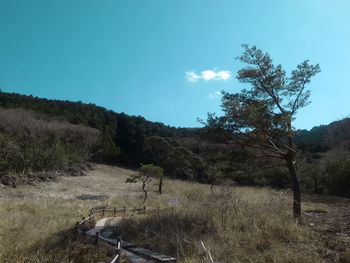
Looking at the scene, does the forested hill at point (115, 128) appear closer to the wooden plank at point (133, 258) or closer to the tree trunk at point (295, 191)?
the tree trunk at point (295, 191)

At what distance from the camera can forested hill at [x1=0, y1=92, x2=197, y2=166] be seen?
63.8 metres

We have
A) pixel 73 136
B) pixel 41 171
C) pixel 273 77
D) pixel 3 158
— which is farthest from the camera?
pixel 73 136

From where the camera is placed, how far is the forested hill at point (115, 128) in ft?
209

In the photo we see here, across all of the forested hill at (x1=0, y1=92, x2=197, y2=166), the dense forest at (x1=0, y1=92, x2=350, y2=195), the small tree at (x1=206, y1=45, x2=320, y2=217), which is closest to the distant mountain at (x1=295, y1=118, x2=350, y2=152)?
the dense forest at (x1=0, y1=92, x2=350, y2=195)

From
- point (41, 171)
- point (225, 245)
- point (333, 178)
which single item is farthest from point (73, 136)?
point (225, 245)

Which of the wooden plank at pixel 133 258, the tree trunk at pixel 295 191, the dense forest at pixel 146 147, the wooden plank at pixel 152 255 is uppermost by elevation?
the dense forest at pixel 146 147

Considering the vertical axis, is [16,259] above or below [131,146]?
below

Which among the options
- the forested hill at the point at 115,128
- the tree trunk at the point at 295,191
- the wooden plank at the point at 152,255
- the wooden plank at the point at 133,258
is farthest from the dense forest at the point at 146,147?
the wooden plank at the point at 133,258

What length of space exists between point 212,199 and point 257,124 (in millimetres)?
2550

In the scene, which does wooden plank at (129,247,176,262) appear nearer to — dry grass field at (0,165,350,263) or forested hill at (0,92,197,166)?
dry grass field at (0,165,350,263)

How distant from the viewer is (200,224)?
31.1ft

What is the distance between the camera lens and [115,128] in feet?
247

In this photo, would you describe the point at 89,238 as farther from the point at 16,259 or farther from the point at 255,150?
the point at 255,150

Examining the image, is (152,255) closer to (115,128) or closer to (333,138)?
(333,138)
